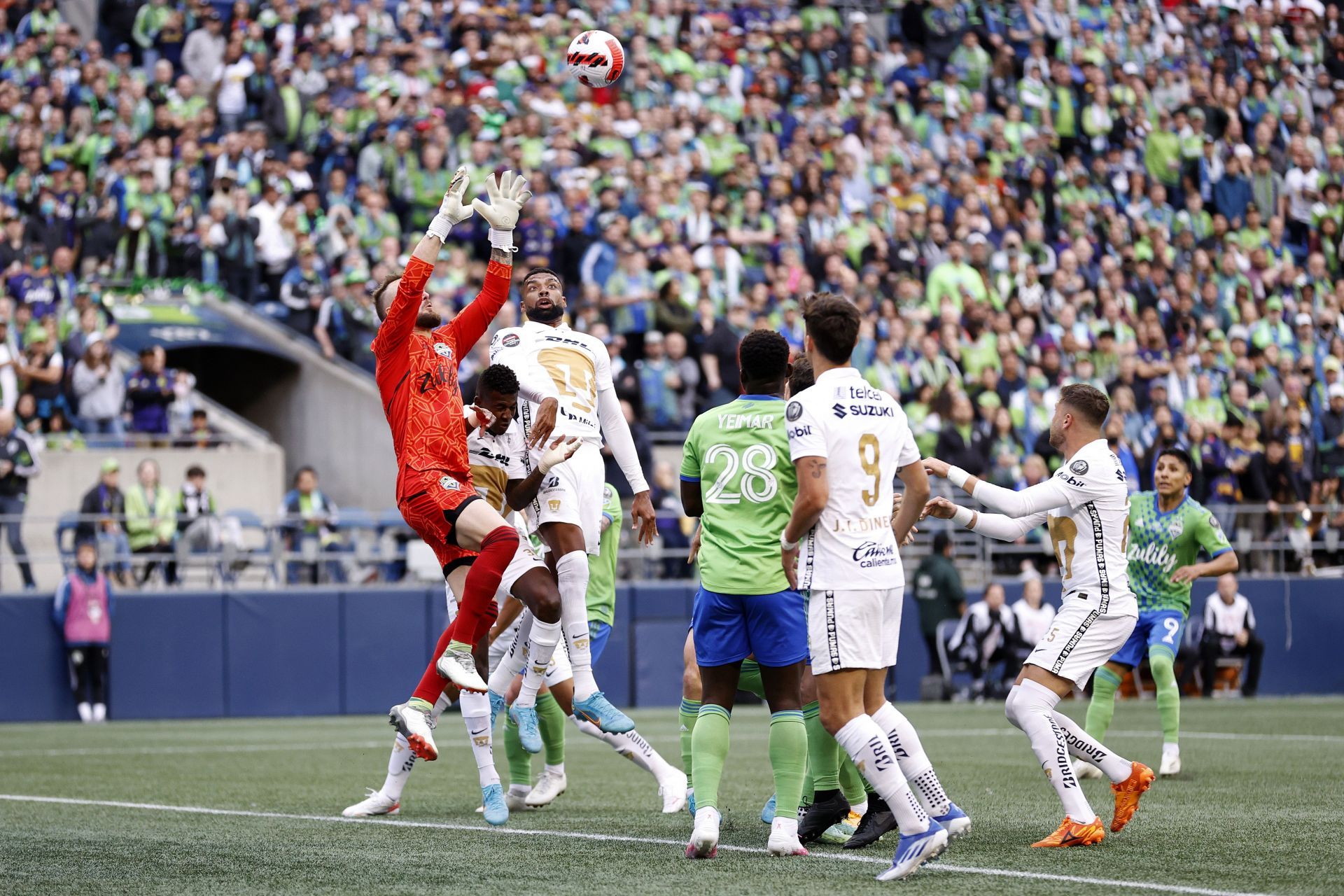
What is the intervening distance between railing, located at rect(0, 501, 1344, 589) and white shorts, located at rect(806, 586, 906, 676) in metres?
12.6

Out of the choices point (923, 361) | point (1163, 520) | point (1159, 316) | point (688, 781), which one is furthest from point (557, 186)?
point (688, 781)

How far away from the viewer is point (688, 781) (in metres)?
9.57

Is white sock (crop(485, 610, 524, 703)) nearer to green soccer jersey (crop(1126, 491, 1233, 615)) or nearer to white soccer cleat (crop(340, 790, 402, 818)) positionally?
white soccer cleat (crop(340, 790, 402, 818))

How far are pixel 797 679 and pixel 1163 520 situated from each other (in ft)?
16.6

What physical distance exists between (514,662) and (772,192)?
16.1 m

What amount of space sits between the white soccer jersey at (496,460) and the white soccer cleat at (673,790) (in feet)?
5.58

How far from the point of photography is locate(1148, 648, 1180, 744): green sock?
11.3 metres

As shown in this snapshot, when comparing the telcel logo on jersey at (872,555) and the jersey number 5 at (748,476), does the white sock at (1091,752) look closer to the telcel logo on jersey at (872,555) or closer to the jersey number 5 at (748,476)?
the telcel logo on jersey at (872,555)

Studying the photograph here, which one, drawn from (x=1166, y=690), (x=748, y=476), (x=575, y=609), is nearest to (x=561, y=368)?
(x=575, y=609)

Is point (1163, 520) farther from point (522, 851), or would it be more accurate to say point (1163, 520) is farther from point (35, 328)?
point (35, 328)

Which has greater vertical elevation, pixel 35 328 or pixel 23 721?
pixel 35 328

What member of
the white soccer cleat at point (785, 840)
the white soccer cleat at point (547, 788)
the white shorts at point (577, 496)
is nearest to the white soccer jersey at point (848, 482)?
the white soccer cleat at point (785, 840)

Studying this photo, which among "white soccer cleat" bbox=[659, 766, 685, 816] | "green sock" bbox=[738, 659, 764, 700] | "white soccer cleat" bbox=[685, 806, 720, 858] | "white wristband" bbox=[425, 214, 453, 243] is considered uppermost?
"white wristband" bbox=[425, 214, 453, 243]

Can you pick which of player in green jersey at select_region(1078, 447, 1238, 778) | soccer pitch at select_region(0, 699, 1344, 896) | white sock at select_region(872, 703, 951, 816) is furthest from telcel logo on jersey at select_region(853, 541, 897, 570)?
player in green jersey at select_region(1078, 447, 1238, 778)
